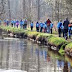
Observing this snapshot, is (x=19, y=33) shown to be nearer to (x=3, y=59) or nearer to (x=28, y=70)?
(x=3, y=59)

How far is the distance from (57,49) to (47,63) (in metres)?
6.93

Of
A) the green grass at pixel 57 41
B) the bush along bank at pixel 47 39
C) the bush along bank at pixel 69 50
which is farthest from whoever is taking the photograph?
the green grass at pixel 57 41

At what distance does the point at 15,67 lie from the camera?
16609 mm

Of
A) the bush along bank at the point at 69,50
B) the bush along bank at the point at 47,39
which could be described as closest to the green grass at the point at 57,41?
the bush along bank at the point at 47,39

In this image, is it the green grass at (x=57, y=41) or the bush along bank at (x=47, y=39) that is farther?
the green grass at (x=57, y=41)

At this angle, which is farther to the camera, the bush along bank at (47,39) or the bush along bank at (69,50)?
the bush along bank at (47,39)

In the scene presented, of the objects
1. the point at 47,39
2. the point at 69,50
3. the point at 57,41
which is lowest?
the point at 47,39

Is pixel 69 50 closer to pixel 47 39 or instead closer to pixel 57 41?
pixel 57 41

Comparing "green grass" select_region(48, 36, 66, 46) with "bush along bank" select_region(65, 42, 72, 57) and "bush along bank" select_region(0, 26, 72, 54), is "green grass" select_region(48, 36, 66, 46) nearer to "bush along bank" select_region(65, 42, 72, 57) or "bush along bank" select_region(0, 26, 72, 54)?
"bush along bank" select_region(0, 26, 72, 54)

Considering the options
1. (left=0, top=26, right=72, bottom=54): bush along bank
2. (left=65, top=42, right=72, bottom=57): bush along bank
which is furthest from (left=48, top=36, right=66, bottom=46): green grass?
(left=65, top=42, right=72, bottom=57): bush along bank

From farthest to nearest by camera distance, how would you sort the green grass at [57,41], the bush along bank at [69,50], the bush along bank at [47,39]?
1. the green grass at [57,41]
2. the bush along bank at [47,39]
3. the bush along bank at [69,50]

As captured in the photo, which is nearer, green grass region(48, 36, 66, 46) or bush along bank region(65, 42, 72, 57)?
bush along bank region(65, 42, 72, 57)

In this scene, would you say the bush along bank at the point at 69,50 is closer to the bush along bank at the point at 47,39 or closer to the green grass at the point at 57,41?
the bush along bank at the point at 47,39

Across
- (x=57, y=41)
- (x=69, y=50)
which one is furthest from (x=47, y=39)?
(x=69, y=50)
